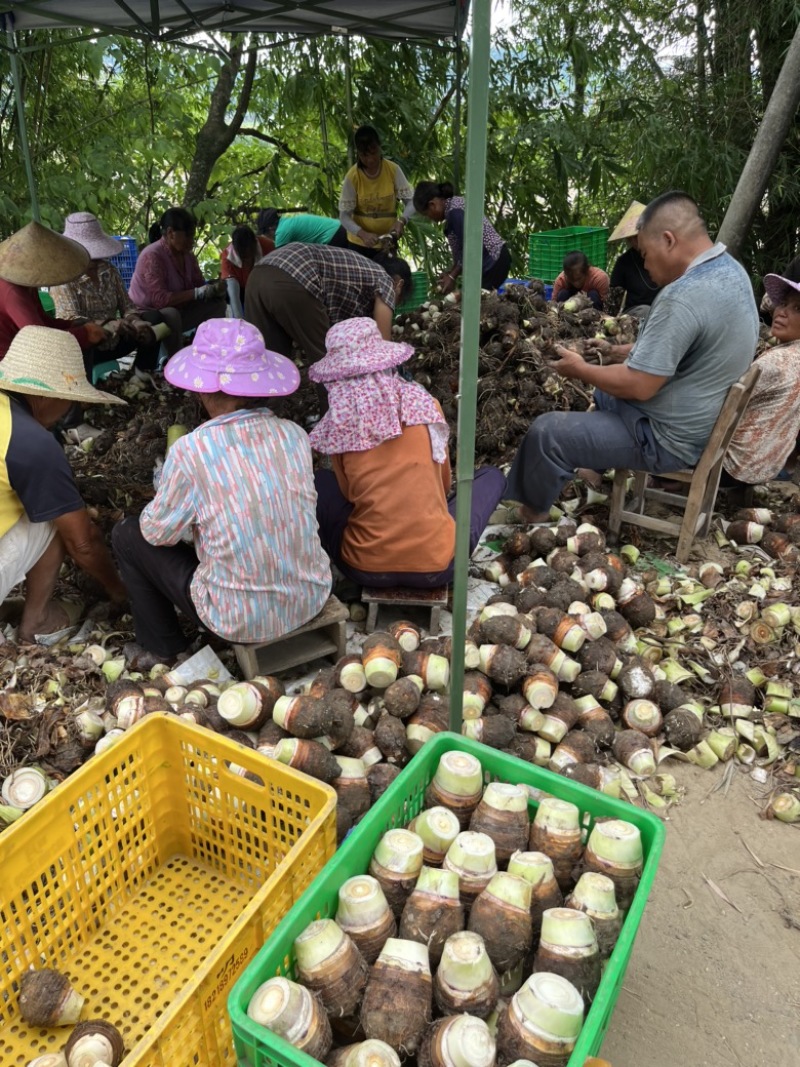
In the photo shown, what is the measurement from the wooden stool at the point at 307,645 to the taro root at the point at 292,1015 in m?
1.62

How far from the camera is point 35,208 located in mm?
5234

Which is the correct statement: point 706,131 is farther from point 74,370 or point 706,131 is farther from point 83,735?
point 83,735

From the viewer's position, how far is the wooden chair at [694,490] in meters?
3.63

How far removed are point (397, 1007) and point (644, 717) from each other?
1.71 metres

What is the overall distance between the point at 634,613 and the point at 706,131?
737 cm

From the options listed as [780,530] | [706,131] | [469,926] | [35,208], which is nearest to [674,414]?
[780,530]

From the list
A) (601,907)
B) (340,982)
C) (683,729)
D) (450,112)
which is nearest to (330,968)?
(340,982)

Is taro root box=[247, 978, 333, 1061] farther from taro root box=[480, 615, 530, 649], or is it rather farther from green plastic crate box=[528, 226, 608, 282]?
green plastic crate box=[528, 226, 608, 282]

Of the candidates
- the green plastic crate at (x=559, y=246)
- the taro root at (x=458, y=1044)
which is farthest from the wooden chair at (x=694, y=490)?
the green plastic crate at (x=559, y=246)

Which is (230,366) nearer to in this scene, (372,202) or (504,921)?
(504,921)

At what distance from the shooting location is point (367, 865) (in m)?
1.70

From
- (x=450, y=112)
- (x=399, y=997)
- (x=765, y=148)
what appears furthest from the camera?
(x=450, y=112)

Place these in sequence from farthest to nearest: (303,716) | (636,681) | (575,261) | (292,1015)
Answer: (575,261), (636,681), (303,716), (292,1015)

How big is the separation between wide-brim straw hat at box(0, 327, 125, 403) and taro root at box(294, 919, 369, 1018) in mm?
2282
